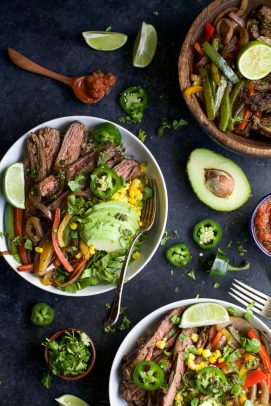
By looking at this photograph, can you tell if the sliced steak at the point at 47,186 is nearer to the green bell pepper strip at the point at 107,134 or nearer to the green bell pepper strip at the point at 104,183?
the green bell pepper strip at the point at 104,183

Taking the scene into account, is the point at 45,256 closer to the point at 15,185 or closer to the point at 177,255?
the point at 15,185

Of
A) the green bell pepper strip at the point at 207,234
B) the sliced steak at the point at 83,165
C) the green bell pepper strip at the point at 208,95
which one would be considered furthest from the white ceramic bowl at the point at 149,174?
the green bell pepper strip at the point at 208,95

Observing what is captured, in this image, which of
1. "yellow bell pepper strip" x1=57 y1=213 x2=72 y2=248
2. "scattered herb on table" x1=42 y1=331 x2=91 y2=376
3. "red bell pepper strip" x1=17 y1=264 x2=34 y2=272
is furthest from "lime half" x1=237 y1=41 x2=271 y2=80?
"scattered herb on table" x1=42 y1=331 x2=91 y2=376

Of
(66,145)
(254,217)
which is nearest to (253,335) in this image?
(254,217)

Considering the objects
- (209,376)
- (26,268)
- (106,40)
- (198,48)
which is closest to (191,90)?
(198,48)

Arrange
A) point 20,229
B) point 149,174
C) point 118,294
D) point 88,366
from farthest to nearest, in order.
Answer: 1. point 88,366
2. point 149,174
3. point 20,229
4. point 118,294

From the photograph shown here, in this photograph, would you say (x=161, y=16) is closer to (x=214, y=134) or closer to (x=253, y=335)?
(x=214, y=134)

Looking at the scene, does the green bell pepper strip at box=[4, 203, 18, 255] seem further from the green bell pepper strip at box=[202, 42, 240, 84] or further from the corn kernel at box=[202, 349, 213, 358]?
the green bell pepper strip at box=[202, 42, 240, 84]
